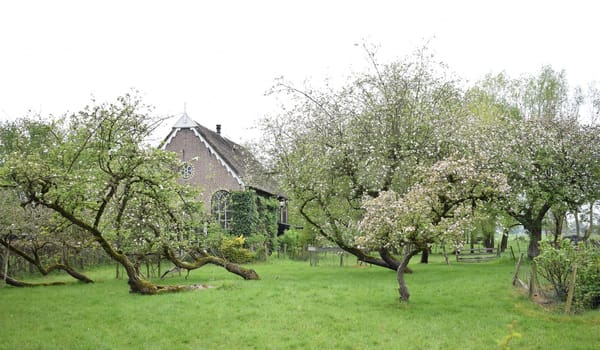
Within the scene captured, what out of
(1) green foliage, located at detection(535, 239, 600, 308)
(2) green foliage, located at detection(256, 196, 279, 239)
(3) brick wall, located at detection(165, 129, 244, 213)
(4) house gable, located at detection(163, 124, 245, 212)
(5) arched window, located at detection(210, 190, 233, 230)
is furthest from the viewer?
(2) green foliage, located at detection(256, 196, 279, 239)

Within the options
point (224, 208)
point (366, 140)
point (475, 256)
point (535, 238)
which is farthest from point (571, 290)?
point (224, 208)

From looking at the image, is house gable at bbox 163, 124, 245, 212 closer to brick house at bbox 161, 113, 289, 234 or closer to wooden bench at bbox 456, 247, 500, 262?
brick house at bbox 161, 113, 289, 234

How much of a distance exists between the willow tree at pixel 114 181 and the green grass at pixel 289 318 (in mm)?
2269

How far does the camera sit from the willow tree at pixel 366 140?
74.6 feet

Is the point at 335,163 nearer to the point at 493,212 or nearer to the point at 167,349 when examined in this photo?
the point at 493,212

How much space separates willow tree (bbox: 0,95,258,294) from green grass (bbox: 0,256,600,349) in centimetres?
227

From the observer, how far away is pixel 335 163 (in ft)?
76.7

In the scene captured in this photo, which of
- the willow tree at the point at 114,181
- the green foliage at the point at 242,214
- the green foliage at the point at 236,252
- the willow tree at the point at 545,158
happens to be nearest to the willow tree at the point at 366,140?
the willow tree at the point at 545,158

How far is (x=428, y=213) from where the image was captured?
15.0 m

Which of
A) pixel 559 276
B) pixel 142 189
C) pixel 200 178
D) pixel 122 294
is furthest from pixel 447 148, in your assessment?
pixel 200 178

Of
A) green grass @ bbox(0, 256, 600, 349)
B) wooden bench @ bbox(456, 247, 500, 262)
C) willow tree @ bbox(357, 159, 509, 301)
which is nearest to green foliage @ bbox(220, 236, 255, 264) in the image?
green grass @ bbox(0, 256, 600, 349)

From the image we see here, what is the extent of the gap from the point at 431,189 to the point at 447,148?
8.31 m

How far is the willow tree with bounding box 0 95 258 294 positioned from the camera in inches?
595

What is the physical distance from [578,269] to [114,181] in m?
14.2
